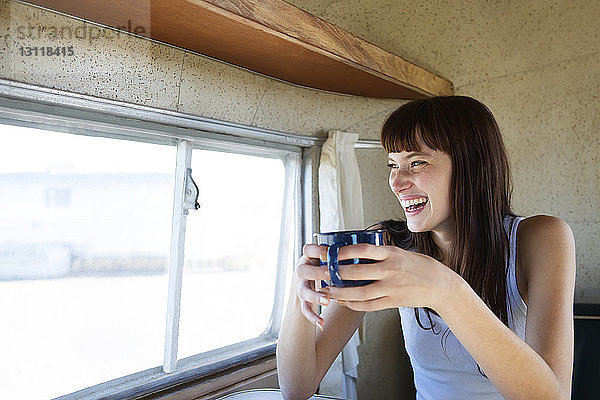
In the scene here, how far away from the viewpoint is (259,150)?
2.21 m

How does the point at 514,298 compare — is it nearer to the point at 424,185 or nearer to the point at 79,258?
the point at 424,185

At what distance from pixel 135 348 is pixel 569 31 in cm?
257

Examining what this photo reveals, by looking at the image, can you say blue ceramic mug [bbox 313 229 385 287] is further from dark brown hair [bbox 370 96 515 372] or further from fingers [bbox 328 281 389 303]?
dark brown hair [bbox 370 96 515 372]

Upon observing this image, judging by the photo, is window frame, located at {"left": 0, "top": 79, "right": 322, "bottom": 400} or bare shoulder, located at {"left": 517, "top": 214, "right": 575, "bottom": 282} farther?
window frame, located at {"left": 0, "top": 79, "right": 322, "bottom": 400}

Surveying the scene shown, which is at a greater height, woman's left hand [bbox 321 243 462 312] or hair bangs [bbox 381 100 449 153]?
hair bangs [bbox 381 100 449 153]

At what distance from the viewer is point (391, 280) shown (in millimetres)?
770

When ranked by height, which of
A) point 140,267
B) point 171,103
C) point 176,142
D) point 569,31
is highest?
point 569,31

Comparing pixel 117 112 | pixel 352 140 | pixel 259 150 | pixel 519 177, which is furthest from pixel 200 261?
pixel 519 177

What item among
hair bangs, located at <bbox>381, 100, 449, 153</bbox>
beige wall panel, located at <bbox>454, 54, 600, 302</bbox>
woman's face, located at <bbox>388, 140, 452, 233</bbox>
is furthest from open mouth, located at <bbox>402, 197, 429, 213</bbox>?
beige wall panel, located at <bbox>454, 54, 600, 302</bbox>

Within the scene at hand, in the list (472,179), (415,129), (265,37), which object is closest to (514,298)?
(472,179)

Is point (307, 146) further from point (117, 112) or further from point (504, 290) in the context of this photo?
point (504, 290)

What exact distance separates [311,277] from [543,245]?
67 centimetres

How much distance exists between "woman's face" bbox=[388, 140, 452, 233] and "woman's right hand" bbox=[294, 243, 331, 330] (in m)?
0.43

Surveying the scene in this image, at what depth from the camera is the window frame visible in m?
1.40
